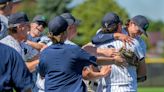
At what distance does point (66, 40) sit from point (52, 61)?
0.62 metres

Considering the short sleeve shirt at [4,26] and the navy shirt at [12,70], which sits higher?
the short sleeve shirt at [4,26]

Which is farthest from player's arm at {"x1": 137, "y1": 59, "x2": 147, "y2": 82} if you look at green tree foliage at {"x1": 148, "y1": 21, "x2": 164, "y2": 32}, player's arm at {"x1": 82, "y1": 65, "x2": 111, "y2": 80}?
green tree foliage at {"x1": 148, "y1": 21, "x2": 164, "y2": 32}

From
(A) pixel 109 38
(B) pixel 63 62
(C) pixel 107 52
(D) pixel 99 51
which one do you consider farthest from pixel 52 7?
(B) pixel 63 62

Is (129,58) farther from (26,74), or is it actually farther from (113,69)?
(26,74)

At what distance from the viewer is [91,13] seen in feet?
194

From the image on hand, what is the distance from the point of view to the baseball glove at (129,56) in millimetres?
7719

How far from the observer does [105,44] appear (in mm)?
7961

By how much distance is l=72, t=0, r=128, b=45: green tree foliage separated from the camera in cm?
5728

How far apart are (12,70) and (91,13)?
2113 inches

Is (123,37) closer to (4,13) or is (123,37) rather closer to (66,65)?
(66,65)

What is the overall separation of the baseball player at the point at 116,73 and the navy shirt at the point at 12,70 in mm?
2383

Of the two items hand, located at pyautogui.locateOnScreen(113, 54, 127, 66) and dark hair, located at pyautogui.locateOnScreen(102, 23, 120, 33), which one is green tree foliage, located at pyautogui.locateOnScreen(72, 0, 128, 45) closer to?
dark hair, located at pyautogui.locateOnScreen(102, 23, 120, 33)

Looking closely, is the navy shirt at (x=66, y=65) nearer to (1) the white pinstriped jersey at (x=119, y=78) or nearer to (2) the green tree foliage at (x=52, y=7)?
(1) the white pinstriped jersey at (x=119, y=78)

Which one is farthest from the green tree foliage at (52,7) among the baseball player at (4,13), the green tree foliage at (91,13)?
the baseball player at (4,13)
